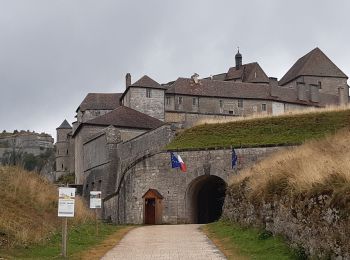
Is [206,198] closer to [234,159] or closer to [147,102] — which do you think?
[234,159]

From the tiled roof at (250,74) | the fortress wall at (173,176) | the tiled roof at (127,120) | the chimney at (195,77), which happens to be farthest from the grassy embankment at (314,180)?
the tiled roof at (250,74)

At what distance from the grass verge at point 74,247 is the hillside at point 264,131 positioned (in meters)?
16.4

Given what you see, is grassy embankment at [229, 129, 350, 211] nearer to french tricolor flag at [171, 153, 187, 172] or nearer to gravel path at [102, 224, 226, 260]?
gravel path at [102, 224, 226, 260]

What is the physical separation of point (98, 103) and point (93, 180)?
968 inches

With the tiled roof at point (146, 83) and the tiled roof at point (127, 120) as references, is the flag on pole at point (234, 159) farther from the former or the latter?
the tiled roof at point (146, 83)

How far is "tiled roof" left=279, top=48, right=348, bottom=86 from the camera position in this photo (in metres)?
79.1

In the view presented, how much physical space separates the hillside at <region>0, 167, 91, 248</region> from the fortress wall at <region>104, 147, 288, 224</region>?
10.1m

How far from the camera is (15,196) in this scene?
62.3 ft

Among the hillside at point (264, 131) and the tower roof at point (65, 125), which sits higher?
the tower roof at point (65, 125)

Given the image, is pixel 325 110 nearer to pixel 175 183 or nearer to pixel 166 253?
pixel 175 183

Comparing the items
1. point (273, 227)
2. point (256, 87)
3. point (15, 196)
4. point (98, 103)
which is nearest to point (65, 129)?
point (98, 103)

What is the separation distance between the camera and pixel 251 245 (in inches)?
592

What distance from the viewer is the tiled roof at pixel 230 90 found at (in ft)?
224

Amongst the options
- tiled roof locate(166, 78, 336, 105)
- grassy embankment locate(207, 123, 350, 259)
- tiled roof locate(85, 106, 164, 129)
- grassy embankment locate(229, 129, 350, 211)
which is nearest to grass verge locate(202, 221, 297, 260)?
grassy embankment locate(207, 123, 350, 259)
